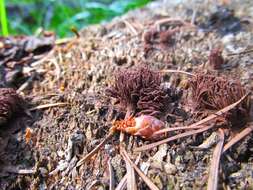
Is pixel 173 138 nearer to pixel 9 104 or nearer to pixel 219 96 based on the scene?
pixel 219 96

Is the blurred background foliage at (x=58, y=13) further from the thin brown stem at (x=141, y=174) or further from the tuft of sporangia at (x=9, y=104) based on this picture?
the thin brown stem at (x=141, y=174)

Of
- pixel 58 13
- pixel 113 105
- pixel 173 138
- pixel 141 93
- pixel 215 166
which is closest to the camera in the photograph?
pixel 215 166

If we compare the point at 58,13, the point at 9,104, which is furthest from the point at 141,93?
the point at 58,13

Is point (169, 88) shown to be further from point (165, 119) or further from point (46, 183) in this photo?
point (46, 183)

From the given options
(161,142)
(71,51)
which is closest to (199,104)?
(161,142)

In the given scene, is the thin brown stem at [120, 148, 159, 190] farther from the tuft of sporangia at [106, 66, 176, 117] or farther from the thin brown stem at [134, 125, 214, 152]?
the tuft of sporangia at [106, 66, 176, 117]

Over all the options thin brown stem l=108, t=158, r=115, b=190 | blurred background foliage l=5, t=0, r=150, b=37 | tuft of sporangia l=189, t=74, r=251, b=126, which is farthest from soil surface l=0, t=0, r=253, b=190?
blurred background foliage l=5, t=0, r=150, b=37

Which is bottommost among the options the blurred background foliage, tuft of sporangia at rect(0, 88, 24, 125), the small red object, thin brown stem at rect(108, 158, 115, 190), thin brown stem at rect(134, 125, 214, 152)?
thin brown stem at rect(108, 158, 115, 190)
